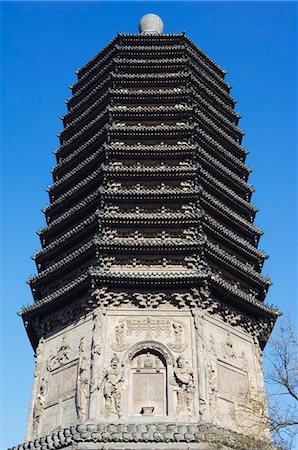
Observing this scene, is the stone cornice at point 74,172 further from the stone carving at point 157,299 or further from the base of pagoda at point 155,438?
the base of pagoda at point 155,438

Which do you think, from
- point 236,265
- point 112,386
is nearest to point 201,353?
point 112,386

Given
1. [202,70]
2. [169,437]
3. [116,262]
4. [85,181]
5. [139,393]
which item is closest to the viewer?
[169,437]

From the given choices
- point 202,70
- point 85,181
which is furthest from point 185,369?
point 202,70

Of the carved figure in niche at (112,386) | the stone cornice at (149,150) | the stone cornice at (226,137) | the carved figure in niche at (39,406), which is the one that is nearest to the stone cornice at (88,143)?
the stone cornice at (149,150)

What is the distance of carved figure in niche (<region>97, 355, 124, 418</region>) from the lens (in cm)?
→ 1534

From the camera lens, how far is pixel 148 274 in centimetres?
1736

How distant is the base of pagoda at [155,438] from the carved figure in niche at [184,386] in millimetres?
687

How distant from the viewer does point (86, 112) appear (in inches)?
946

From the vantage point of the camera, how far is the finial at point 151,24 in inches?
1195

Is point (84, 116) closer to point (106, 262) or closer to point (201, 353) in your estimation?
point (106, 262)

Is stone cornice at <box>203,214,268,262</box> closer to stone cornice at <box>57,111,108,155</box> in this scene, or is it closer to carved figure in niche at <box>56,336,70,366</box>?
stone cornice at <box>57,111,108,155</box>

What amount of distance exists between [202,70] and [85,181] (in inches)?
361

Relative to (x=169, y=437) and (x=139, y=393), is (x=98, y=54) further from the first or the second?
(x=169, y=437)

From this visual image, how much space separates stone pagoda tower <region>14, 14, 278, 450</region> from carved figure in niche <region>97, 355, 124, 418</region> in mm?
31
